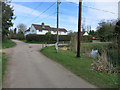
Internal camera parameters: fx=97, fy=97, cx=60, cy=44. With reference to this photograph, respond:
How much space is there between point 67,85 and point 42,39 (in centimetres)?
2938

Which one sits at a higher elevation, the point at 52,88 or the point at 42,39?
the point at 42,39

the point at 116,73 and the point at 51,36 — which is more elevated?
the point at 51,36

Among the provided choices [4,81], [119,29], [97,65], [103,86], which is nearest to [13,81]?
[4,81]

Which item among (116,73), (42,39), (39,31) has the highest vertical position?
(39,31)

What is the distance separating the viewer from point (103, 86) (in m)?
3.70

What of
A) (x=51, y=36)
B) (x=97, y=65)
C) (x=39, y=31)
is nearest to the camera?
(x=97, y=65)

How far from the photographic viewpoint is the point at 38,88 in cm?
351

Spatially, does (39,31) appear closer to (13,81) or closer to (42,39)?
(42,39)

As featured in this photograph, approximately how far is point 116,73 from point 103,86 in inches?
84.2

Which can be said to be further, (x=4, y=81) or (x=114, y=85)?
(x=4, y=81)

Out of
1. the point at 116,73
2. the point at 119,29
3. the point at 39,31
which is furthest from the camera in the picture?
the point at 39,31

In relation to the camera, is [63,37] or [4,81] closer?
[4,81]

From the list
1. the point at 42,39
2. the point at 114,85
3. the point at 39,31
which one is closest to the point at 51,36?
the point at 42,39

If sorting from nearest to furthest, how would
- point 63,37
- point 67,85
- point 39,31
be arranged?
1. point 67,85
2. point 63,37
3. point 39,31
